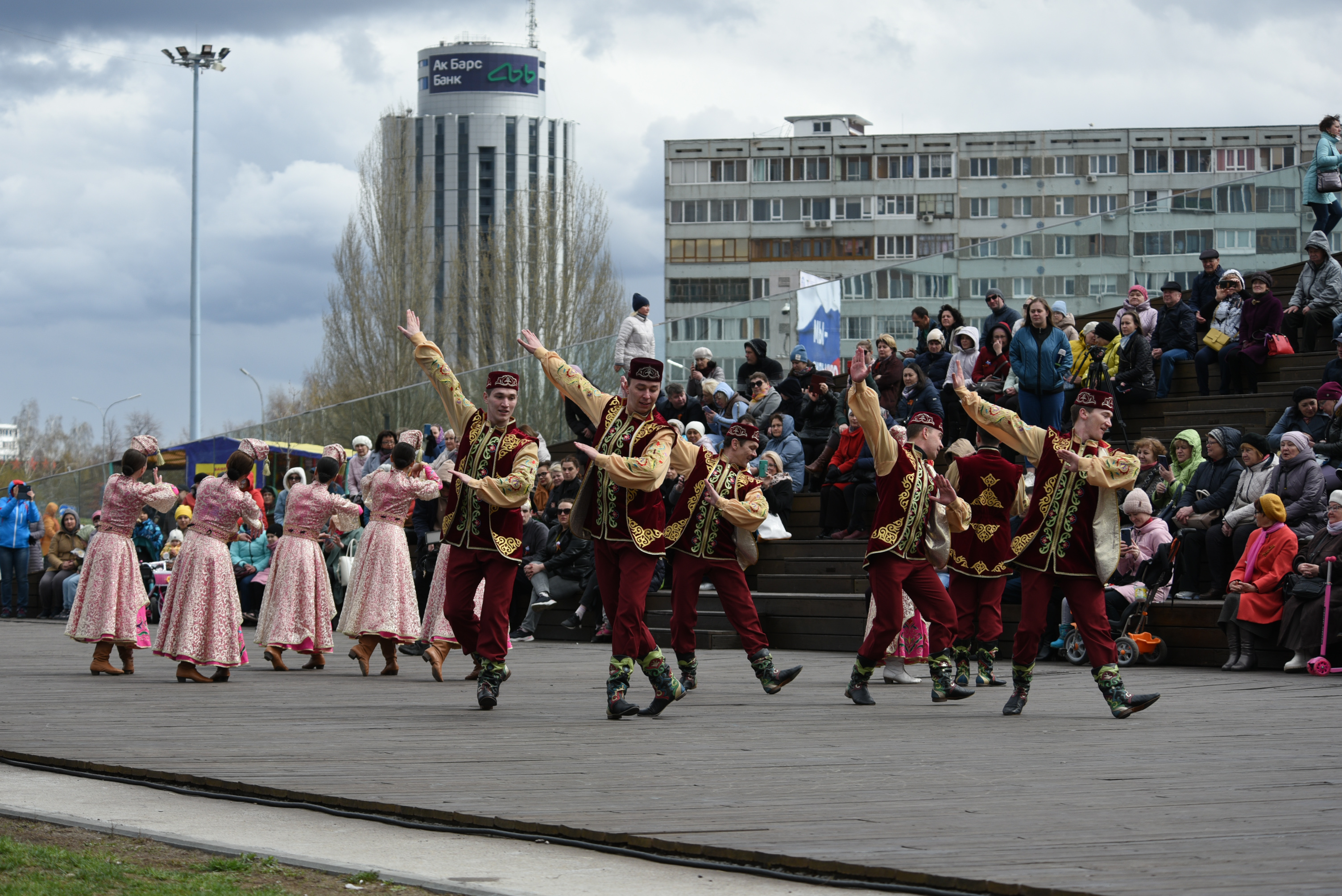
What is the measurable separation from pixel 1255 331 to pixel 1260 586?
260 inches

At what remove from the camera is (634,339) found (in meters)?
20.0

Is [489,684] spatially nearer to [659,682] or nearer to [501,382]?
[659,682]

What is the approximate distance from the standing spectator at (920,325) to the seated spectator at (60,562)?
13390mm

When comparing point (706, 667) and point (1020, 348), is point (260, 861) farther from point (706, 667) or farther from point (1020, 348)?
point (1020, 348)

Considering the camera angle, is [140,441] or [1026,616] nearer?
[1026,616]

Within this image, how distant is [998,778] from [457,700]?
486 centimetres

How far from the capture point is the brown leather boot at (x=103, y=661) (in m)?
13.3

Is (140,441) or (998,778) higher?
(140,441)

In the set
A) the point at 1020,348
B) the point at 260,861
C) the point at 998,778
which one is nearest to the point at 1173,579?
the point at 1020,348

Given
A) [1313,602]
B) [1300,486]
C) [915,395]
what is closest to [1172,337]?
[915,395]

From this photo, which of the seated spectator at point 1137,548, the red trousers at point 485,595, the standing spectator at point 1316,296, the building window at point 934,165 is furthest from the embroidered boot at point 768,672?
the building window at point 934,165

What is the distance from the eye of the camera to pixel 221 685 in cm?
1224

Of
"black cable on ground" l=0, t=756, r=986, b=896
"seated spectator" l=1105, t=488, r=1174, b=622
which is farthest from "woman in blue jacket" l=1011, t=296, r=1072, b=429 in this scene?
"black cable on ground" l=0, t=756, r=986, b=896

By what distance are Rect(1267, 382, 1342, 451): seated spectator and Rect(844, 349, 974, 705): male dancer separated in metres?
5.80
